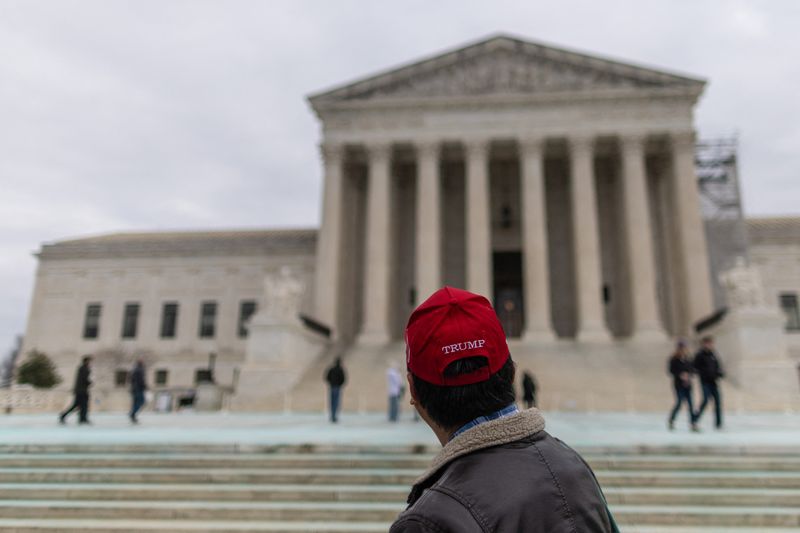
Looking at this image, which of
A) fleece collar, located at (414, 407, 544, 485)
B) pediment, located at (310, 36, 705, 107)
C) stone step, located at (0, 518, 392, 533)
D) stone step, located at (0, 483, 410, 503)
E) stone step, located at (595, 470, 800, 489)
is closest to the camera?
fleece collar, located at (414, 407, 544, 485)

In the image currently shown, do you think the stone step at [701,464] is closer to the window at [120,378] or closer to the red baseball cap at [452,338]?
the red baseball cap at [452,338]

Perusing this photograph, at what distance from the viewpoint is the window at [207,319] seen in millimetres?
47031

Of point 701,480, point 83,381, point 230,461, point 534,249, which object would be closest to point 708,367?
point 701,480

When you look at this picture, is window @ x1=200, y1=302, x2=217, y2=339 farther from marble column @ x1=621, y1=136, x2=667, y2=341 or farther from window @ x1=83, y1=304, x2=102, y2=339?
marble column @ x1=621, y1=136, x2=667, y2=341

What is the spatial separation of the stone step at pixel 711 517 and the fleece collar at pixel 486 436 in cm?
585

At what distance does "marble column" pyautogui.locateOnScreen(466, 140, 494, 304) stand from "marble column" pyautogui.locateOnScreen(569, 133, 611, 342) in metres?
4.87

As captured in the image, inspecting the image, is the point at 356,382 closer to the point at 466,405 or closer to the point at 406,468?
the point at 406,468

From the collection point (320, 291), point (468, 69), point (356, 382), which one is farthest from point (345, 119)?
point (356, 382)

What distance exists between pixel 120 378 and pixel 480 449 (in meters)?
49.2

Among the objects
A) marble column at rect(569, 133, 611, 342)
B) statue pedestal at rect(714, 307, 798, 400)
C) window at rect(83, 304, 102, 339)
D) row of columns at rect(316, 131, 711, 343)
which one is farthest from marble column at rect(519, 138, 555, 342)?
window at rect(83, 304, 102, 339)

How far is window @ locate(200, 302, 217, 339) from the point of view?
4703cm

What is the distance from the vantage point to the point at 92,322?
48.8 meters

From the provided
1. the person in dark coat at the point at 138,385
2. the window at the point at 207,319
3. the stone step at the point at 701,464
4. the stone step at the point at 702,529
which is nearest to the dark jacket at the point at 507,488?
the stone step at the point at 702,529

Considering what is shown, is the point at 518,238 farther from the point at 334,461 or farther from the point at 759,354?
the point at 334,461
